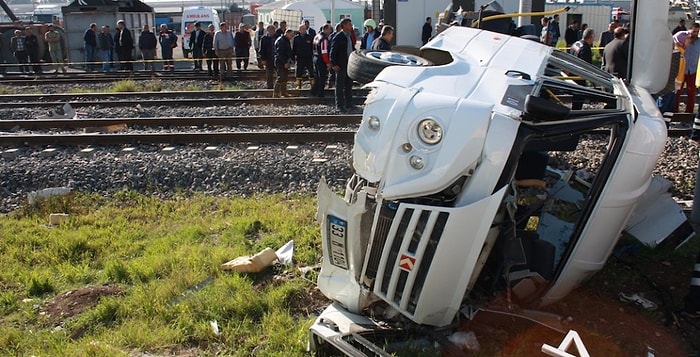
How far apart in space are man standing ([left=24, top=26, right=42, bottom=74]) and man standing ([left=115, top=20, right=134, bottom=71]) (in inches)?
116

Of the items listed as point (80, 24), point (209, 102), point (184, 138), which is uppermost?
point (80, 24)

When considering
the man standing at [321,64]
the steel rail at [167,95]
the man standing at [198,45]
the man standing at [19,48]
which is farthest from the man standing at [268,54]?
the man standing at [19,48]

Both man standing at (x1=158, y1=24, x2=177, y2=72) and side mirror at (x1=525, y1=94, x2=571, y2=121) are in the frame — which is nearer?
side mirror at (x1=525, y1=94, x2=571, y2=121)

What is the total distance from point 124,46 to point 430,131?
62.3 ft

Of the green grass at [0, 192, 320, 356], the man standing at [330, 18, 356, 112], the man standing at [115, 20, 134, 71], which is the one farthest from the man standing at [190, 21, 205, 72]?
the green grass at [0, 192, 320, 356]

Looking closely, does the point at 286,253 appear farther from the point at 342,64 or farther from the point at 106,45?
the point at 106,45

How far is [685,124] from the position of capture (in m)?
9.71

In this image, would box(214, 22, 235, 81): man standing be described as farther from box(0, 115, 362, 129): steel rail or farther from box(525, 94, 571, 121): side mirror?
box(525, 94, 571, 121): side mirror

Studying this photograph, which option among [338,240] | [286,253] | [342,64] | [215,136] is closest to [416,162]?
[338,240]

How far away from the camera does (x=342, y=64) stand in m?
11.8

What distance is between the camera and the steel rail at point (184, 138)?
8.80 meters

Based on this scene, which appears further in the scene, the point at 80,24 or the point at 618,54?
the point at 80,24

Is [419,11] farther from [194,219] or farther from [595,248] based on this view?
[595,248]

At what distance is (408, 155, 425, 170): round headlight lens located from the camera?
3053mm
